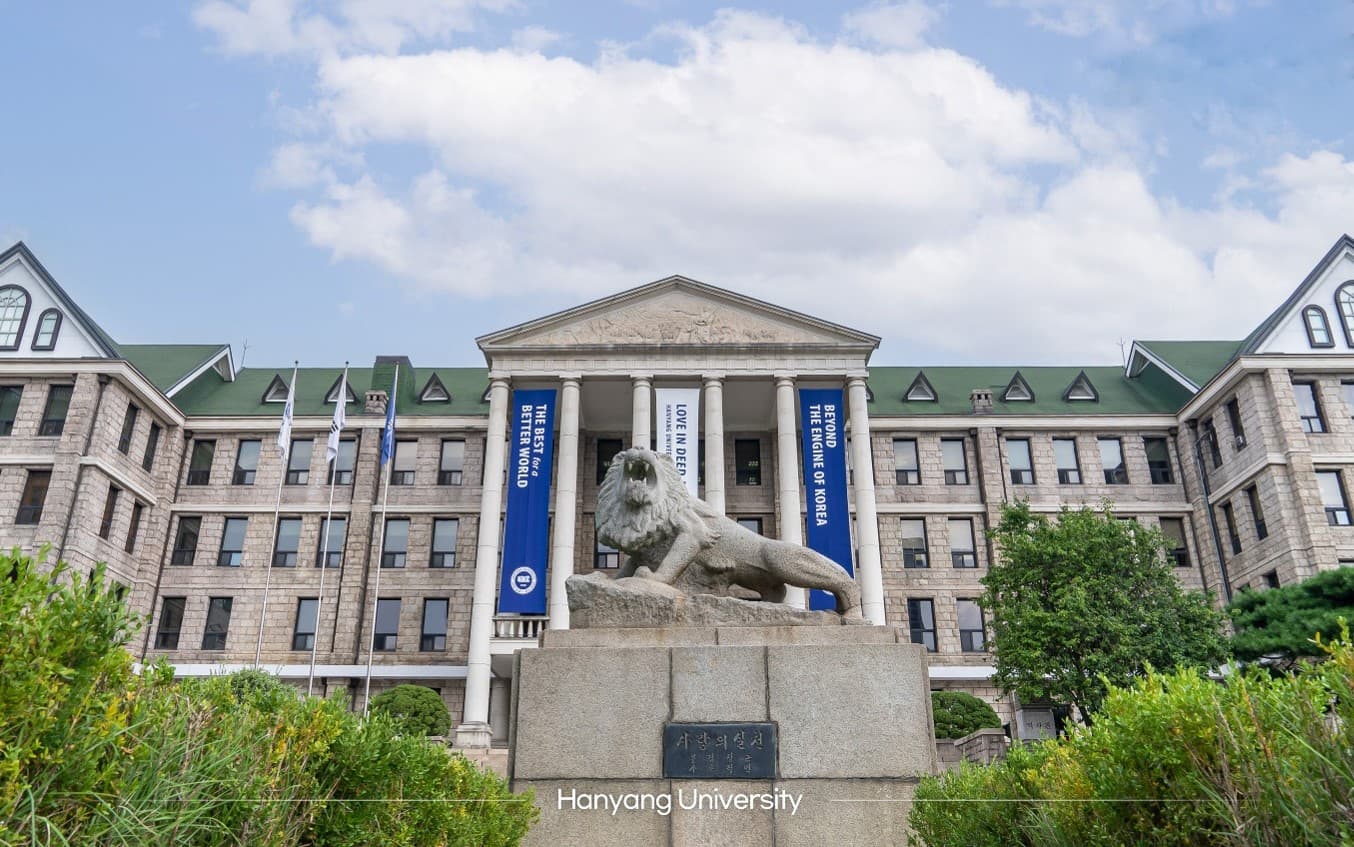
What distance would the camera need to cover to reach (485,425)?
4400 cm

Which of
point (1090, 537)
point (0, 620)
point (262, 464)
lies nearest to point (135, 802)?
point (0, 620)

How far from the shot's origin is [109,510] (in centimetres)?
3928

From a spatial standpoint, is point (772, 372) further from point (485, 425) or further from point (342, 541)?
point (342, 541)

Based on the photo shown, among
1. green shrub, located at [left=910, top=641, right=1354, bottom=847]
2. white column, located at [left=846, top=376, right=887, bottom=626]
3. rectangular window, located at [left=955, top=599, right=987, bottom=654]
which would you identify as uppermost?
white column, located at [left=846, top=376, right=887, bottom=626]

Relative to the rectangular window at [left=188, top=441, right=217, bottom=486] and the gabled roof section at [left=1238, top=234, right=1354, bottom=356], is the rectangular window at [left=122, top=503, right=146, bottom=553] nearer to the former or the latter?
the rectangular window at [left=188, top=441, right=217, bottom=486]

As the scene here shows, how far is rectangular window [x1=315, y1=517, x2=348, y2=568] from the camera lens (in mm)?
41844

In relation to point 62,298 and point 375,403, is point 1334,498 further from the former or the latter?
point 62,298

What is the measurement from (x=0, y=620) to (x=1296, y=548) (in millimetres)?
41060

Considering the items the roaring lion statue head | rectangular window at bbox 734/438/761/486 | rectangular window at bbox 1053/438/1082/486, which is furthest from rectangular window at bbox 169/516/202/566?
rectangular window at bbox 1053/438/1082/486

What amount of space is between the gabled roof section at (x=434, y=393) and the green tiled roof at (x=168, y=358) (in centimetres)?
1128

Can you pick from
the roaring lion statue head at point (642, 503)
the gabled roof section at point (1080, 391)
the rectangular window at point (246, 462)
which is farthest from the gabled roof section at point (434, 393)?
the roaring lion statue head at point (642, 503)

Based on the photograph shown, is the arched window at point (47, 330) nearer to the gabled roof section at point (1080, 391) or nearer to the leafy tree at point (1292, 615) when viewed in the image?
the leafy tree at point (1292, 615)

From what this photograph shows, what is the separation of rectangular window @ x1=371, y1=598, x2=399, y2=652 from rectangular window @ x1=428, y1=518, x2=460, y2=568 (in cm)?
239

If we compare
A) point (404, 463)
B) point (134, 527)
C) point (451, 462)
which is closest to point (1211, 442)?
point (451, 462)
